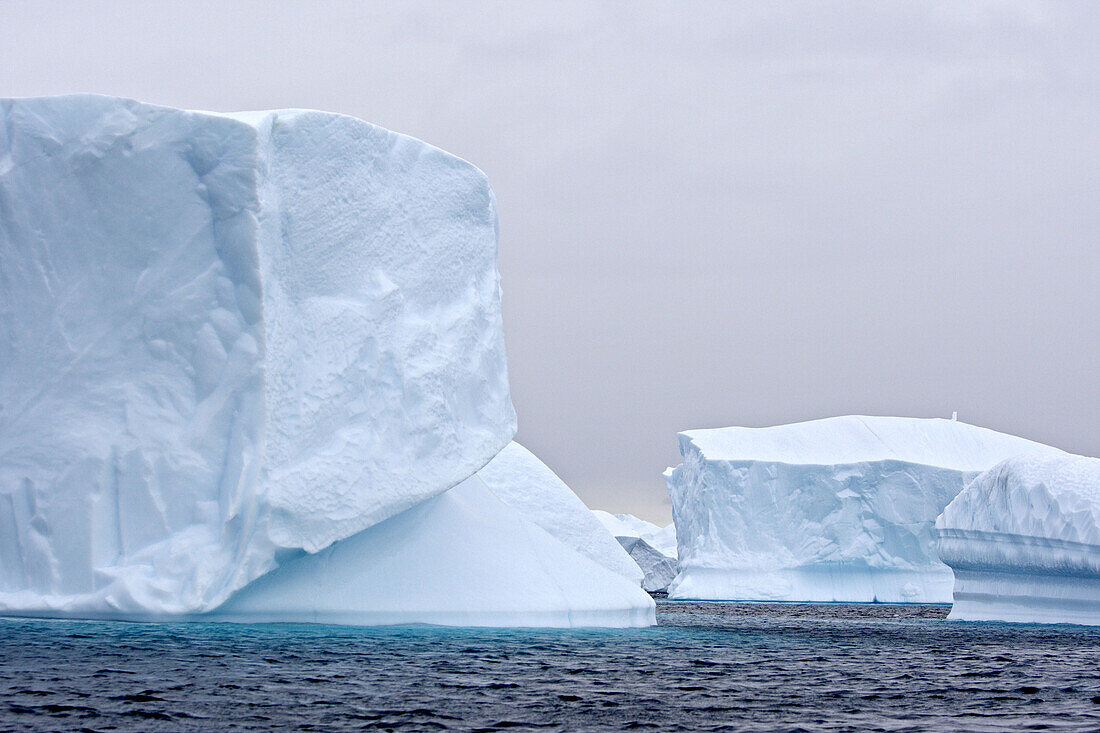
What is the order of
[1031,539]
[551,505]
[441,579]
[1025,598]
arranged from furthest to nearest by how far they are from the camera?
[551,505] → [1025,598] → [1031,539] → [441,579]

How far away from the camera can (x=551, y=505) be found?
23.3m

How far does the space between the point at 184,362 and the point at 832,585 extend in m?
26.7

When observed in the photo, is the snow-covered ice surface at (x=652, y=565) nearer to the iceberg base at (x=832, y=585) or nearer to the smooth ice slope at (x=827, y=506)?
the smooth ice slope at (x=827, y=506)

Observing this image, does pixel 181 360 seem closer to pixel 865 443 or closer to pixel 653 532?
pixel 865 443

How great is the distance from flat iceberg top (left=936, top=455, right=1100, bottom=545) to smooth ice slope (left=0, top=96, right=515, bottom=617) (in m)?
10.9

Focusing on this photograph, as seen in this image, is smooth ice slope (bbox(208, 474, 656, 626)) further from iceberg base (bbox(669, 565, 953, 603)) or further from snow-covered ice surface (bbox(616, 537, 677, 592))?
snow-covered ice surface (bbox(616, 537, 677, 592))

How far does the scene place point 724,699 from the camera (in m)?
9.60

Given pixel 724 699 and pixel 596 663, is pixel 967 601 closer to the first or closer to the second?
pixel 596 663

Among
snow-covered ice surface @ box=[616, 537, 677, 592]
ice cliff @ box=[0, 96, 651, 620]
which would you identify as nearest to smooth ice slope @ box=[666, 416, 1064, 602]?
snow-covered ice surface @ box=[616, 537, 677, 592]

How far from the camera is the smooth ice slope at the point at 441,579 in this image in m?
14.4

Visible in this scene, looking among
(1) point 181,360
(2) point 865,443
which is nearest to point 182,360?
(1) point 181,360

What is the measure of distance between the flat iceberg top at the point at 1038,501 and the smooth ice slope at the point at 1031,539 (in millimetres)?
16

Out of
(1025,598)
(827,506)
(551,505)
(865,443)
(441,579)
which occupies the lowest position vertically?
(1025,598)

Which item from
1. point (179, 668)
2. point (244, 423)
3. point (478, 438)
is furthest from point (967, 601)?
point (179, 668)
